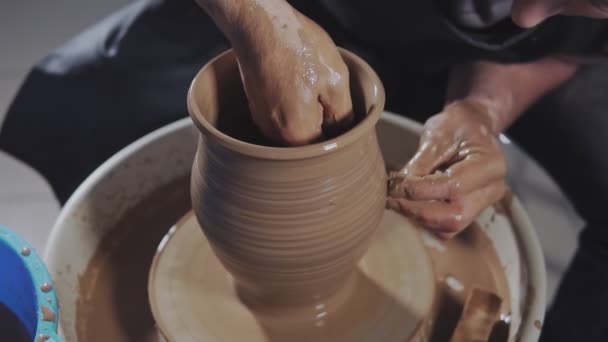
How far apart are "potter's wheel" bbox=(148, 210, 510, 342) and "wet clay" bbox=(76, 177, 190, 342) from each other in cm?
12

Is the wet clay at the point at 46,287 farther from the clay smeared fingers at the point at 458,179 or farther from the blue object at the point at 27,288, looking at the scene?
the clay smeared fingers at the point at 458,179

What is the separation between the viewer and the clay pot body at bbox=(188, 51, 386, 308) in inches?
32.5

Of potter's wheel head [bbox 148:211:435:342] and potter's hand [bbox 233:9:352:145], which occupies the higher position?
potter's hand [bbox 233:9:352:145]

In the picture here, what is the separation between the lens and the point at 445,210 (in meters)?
1.05

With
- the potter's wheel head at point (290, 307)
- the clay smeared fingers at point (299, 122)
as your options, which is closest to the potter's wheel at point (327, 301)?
the potter's wheel head at point (290, 307)

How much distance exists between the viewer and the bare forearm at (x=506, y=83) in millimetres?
1325

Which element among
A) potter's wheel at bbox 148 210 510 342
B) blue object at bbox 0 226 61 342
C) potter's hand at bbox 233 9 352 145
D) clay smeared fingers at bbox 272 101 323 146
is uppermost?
potter's hand at bbox 233 9 352 145

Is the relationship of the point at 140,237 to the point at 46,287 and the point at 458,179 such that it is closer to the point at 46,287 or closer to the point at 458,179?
the point at 46,287

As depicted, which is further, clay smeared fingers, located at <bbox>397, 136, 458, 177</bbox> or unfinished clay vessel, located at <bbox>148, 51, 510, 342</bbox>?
clay smeared fingers, located at <bbox>397, 136, 458, 177</bbox>

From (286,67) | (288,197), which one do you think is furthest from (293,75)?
(288,197)

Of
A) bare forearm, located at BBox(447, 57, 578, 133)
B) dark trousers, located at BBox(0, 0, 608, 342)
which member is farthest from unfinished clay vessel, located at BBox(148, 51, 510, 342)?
dark trousers, located at BBox(0, 0, 608, 342)

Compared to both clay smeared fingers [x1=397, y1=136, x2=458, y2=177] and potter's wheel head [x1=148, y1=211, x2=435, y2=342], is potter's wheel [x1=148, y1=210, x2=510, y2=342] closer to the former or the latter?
potter's wheel head [x1=148, y1=211, x2=435, y2=342]

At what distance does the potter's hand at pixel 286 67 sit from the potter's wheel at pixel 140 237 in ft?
1.56

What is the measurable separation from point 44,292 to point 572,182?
3.97ft
